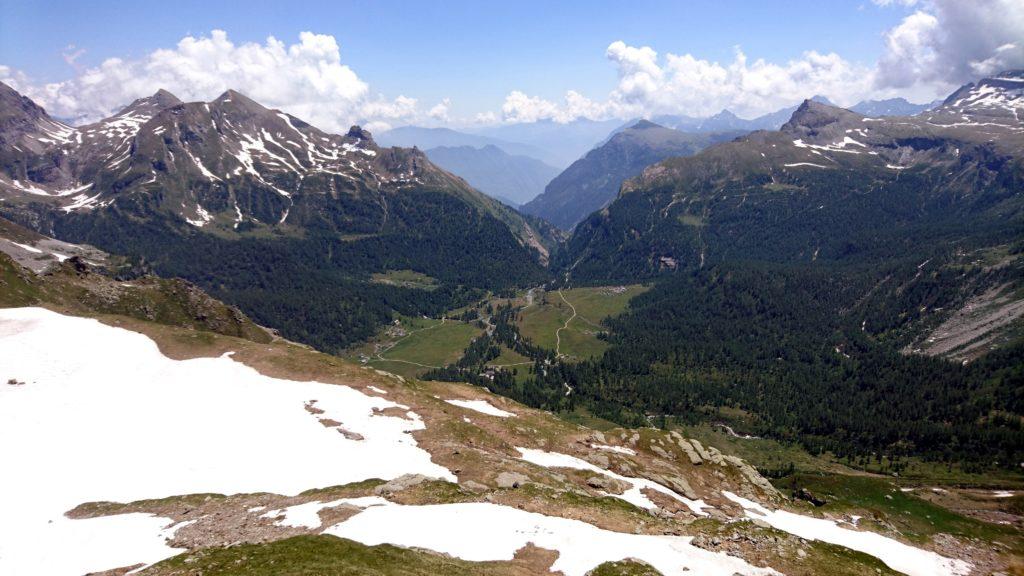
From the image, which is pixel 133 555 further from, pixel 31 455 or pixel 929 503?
pixel 929 503

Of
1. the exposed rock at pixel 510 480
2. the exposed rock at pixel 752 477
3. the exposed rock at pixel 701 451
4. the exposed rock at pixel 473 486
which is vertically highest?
the exposed rock at pixel 473 486

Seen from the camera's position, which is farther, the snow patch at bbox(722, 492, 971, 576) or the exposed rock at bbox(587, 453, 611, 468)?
the exposed rock at bbox(587, 453, 611, 468)

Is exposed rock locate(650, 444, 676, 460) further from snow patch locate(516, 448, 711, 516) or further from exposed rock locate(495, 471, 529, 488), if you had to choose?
exposed rock locate(495, 471, 529, 488)

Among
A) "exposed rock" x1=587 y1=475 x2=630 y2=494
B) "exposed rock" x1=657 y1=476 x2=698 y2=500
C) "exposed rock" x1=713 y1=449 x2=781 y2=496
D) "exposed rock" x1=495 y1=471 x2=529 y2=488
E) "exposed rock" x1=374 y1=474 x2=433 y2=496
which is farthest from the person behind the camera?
"exposed rock" x1=713 y1=449 x2=781 y2=496

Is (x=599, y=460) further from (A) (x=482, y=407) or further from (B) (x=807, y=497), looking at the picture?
(B) (x=807, y=497)

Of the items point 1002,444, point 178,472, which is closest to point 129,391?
point 178,472

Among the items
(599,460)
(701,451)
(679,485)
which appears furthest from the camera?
(701,451)

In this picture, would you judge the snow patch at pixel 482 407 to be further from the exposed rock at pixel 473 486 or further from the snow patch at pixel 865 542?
the snow patch at pixel 865 542

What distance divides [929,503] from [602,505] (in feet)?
280

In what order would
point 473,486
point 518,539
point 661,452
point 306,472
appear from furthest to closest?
point 661,452 → point 306,472 → point 473,486 → point 518,539

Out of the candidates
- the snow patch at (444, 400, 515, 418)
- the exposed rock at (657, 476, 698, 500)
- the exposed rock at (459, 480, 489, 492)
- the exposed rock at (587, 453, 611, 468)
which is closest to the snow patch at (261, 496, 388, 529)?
the exposed rock at (459, 480, 489, 492)

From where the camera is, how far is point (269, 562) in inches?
1177

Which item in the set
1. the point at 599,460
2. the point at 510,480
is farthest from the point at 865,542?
the point at 510,480

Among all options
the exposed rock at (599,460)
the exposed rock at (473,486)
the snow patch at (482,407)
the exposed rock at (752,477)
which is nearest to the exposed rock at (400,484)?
the exposed rock at (473,486)
